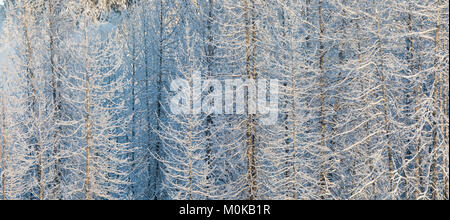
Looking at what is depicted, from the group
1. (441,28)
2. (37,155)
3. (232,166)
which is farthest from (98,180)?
(441,28)

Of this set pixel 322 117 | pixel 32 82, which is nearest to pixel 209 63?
pixel 322 117

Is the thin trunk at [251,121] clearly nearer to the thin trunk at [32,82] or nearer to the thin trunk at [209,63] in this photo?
the thin trunk at [209,63]

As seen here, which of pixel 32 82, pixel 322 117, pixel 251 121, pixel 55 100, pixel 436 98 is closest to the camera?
pixel 436 98

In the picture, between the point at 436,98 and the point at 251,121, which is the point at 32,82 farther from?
the point at 436,98

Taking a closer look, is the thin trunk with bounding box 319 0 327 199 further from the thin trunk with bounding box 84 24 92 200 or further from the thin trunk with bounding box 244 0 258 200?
the thin trunk with bounding box 84 24 92 200

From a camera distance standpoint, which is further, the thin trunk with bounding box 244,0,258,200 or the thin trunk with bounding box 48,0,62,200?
the thin trunk with bounding box 48,0,62,200

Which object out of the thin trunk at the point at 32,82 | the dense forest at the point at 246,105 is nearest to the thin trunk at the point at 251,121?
the dense forest at the point at 246,105

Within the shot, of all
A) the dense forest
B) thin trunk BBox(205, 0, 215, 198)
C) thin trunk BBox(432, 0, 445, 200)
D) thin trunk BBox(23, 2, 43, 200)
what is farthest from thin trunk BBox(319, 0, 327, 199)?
thin trunk BBox(23, 2, 43, 200)

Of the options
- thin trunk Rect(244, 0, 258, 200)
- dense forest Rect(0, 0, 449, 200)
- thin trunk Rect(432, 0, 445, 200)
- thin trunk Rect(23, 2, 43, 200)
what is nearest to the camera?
thin trunk Rect(432, 0, 445, 200)

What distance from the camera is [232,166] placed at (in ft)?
37.7

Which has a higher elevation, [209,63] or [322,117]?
[209,63]

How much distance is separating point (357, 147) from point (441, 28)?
14.3ft
